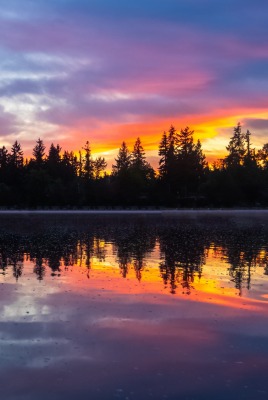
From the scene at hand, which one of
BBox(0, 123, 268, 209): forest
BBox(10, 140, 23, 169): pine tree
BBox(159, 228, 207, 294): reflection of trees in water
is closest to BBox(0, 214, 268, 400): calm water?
BBox(159, 228, 207, 294): reflection of trees in water

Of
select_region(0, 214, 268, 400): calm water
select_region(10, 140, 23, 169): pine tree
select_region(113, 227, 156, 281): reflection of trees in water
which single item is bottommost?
select_region(0, 214, 268, 400): calm water

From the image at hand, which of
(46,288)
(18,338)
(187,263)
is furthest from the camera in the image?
(187,263)

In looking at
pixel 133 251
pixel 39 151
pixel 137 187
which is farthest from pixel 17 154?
pixel 133 251

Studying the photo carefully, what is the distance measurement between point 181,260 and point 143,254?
2.42 meters

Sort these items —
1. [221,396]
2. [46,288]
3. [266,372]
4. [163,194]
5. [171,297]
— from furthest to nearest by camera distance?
[163,194]
[46,288]
[171,297]
[266,372]
[221,396]

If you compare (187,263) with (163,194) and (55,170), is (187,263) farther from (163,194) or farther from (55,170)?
(55,170)

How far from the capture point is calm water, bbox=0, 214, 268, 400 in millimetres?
6938

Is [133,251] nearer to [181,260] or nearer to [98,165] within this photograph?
[181,260]

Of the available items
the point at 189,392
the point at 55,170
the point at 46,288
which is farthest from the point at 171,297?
the point at 55,170

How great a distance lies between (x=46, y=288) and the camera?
13.3m

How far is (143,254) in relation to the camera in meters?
20.9

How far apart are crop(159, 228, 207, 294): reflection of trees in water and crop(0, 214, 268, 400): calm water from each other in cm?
6

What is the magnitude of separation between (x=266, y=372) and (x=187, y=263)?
1076 cm

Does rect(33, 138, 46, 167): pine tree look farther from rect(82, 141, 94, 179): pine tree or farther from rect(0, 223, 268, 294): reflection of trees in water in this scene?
rect(0, 223, 268, 294): reflection of trees in water
